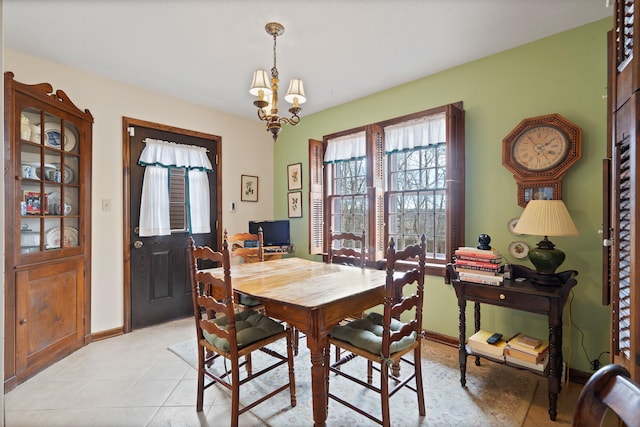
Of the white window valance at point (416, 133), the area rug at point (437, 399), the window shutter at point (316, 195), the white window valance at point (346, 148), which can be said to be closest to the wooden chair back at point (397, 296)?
the area rug at point (437, 399)

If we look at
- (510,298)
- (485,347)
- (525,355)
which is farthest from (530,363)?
(510,298)

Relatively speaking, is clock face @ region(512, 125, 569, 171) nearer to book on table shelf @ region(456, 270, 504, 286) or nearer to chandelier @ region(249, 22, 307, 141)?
book on table shelf @ region(456, 270, 504, 286)

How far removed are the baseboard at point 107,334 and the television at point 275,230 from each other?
181 cm

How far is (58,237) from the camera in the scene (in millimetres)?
2645

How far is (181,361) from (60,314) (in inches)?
44.1

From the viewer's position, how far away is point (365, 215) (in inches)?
142

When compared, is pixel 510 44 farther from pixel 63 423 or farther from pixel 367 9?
pixel 63 423

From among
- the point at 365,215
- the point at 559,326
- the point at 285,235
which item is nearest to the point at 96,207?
the point at 285,235

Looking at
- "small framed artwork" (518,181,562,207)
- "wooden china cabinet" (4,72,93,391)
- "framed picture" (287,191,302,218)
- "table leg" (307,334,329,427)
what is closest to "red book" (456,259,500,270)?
"small framed artwork" (518,181,562,207)

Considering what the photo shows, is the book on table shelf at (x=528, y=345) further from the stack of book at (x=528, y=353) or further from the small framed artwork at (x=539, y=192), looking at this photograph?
the small framed artwork at (x=539, y=192)

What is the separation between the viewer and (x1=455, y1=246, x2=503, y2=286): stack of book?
2.18m

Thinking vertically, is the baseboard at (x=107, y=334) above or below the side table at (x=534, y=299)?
below

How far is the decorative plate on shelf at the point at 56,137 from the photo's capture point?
2.58m

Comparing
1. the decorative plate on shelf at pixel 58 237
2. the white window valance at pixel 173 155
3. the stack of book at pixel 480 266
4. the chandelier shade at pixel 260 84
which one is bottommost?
the stack of book at pixel 480 266
